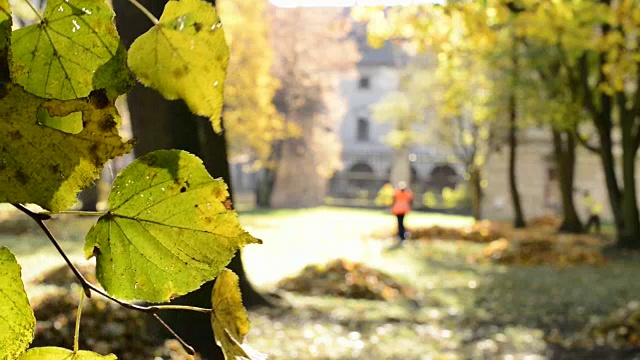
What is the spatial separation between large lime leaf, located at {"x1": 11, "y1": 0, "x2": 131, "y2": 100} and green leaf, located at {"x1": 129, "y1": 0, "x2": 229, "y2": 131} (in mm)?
18

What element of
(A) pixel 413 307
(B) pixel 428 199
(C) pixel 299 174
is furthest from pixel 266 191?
(A) pixel 413 307

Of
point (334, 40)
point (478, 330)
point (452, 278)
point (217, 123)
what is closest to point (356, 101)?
point (334, 40)

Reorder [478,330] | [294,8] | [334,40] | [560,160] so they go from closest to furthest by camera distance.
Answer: [478,330]
[560,160]
[294,8]
[334,40]

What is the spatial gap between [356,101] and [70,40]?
5678 cm

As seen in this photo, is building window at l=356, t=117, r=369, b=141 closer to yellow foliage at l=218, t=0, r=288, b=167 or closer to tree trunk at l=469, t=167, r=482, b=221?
yellow foliage at l=218, t=0, r=288, b=167

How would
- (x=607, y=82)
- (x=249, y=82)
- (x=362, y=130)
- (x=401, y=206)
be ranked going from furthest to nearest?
(x=362, y=130), (x=249, y=82), (x=401, y=206), (x=607, y=82)

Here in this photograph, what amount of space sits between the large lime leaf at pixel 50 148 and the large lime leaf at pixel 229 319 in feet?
0.28

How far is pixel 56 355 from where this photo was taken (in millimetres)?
319

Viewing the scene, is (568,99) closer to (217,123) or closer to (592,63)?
(592,63)

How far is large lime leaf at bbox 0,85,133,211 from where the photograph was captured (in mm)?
282

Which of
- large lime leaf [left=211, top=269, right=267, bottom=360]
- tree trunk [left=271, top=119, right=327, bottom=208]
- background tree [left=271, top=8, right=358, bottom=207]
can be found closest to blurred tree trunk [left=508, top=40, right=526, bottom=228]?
background tree [left=271, top=8, right=358, bottom=207]

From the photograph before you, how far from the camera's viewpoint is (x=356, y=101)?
56.8 m

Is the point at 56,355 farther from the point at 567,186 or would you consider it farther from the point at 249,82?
the point at 249,82

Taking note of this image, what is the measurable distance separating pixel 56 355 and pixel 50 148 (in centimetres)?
9
